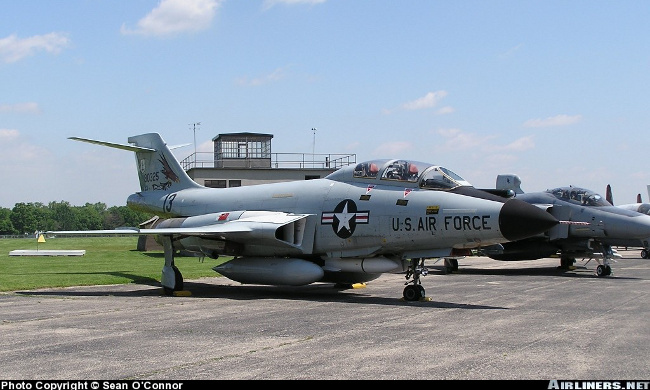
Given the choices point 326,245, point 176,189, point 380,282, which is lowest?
point 380,282

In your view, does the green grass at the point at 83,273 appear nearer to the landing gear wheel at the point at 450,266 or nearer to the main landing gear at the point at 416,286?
the main landing gear at the point at 416,286

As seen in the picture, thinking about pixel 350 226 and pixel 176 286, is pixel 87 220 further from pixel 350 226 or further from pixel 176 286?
pixel 350 226

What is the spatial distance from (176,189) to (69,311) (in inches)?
296

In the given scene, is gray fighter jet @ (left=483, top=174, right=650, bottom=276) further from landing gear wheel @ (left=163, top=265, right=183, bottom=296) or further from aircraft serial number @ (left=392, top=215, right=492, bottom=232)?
landing gear wheel @ (left=163, top=265, right=183, bottom=296)

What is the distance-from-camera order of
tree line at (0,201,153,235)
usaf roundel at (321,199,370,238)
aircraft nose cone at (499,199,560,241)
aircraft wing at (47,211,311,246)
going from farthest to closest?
tree line at (0,201,153,235) → aircraft wing at (47,211,311,246) → usaf roundel at (321,199,370,238) → aircraft nose cone at (499,199,560,241)

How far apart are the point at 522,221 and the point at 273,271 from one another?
17.5 ft

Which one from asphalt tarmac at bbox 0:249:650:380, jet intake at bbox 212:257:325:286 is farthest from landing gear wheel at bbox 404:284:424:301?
jet intake at bbox 212:257:325:286

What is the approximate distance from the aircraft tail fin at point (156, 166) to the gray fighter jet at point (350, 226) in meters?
1.95

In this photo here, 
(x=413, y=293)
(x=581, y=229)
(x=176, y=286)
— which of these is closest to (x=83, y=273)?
(x=176, y=286)

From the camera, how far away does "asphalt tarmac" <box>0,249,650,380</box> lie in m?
6.45

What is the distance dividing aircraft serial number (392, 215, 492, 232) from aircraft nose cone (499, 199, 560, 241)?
32cm

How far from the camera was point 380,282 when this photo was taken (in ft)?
63.2

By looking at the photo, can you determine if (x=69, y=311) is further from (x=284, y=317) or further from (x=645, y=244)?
(x=645, y=244)

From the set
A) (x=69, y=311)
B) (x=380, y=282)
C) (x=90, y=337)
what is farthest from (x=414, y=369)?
(x=380, y=282)
